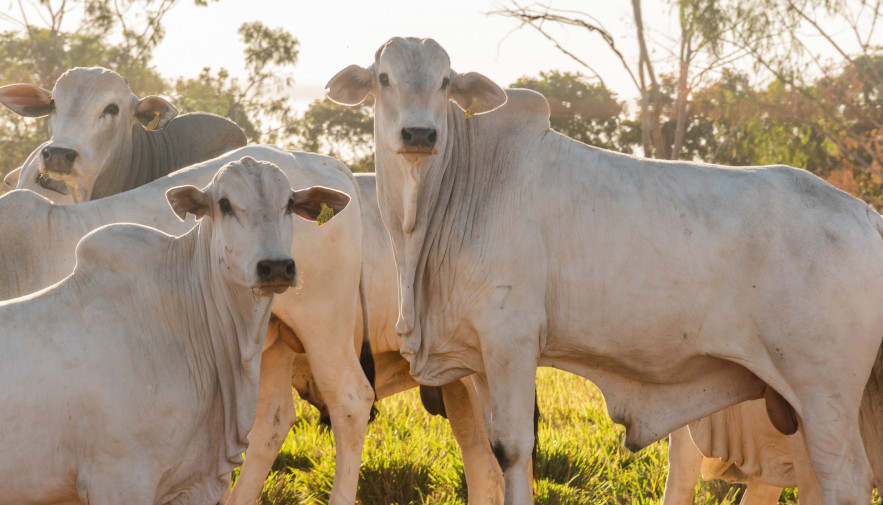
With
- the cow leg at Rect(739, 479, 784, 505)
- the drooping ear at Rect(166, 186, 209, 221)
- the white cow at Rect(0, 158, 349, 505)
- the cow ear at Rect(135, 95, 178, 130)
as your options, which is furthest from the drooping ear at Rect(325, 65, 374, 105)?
the cow leg at Rect(739, 479, 784, 505)

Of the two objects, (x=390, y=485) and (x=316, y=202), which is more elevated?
(x=316, y=202)

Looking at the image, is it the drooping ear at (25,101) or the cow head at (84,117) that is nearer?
the cow head at (84,117)

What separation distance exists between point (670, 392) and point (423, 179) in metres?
1.43

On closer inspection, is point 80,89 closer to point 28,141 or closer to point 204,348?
point 204,348

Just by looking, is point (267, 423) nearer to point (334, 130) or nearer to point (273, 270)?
point (273, 270)

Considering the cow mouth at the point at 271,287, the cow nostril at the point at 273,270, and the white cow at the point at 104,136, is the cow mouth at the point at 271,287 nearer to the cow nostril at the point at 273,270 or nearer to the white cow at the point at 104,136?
the cow nostril at the point at 273,270

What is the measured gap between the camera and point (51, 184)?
21.0ft

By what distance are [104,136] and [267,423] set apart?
182cm

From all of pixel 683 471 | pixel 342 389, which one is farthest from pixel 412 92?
pixel 683 471

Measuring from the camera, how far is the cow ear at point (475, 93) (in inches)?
186

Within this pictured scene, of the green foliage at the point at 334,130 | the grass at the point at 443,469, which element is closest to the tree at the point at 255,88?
the green foliage at the point at 334,130

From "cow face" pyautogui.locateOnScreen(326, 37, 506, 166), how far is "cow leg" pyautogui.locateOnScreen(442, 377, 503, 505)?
5.87ft

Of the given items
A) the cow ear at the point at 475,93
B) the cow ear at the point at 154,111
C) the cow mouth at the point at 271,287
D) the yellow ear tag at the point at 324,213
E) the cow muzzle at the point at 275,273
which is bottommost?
the cow mouth at the point at 271,287

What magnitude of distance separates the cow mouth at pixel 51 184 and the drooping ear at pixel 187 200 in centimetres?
251
